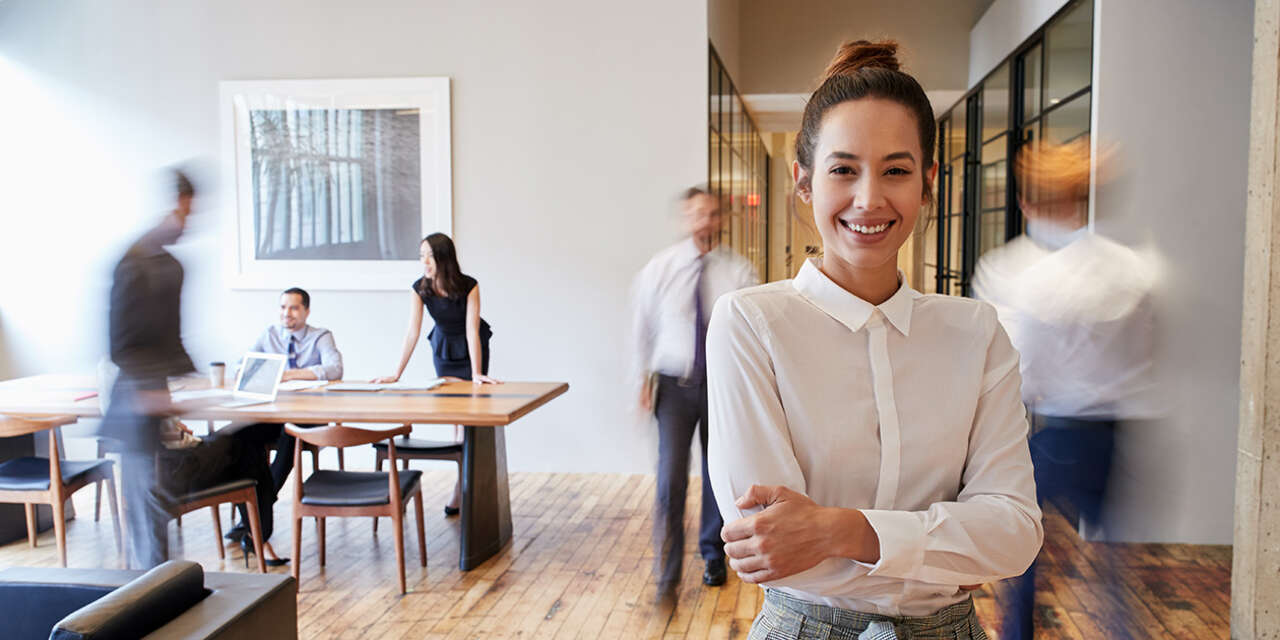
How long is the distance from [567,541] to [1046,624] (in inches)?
94.0

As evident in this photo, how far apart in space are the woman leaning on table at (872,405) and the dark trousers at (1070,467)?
2088 mm

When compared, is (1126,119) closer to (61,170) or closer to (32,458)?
(32,458)

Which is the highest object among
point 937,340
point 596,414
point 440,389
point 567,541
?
point 937,340

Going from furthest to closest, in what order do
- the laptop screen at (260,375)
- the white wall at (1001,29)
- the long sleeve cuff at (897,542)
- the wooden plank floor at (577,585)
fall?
1. the white wall at (1001,29)
2. the laptop screen at (260,375)
3. the wooden plank floor at (577,585)
4. the long sleeve cuff at (897,542)

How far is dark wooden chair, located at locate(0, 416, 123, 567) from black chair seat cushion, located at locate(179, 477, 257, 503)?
2.49 ft

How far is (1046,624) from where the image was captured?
3604mm

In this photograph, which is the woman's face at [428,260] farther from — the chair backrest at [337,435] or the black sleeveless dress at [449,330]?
the chair backrest at [337,435]

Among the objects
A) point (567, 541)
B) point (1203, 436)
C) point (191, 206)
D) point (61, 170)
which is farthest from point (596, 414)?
point (61, 170)

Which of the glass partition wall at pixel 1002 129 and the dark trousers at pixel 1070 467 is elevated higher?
the glass partition wall at pixel 1002 129

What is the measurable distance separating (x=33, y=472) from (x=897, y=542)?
468 centimetres

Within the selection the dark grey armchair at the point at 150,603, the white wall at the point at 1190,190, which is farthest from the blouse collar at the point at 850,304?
the white wall at the point at 1190,190

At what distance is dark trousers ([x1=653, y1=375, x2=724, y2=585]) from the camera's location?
3.83 meters

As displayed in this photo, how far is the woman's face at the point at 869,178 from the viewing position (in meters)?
1.02

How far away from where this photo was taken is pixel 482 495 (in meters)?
4.43
